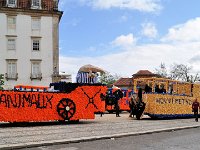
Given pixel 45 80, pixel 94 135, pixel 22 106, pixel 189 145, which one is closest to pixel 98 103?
pixel 22 106

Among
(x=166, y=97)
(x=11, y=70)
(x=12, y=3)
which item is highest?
(x=12, y=3)

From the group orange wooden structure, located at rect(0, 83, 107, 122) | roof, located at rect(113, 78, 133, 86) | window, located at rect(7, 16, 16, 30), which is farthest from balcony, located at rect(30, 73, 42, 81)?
roof, located at rect(113, 78, 133, 86)

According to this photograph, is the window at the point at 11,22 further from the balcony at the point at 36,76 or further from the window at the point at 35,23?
the balcony at the point at 36,76

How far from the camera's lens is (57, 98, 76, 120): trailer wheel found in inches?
745

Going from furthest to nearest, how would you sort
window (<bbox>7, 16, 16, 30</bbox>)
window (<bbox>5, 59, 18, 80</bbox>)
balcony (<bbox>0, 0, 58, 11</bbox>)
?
balcony (<bbox>0, 0, 58, 11</bbox>)
window (<bbox>7, 16, 16, 30</bbox>)
window (<bbox>5, 59, 18, 80</bbox>)

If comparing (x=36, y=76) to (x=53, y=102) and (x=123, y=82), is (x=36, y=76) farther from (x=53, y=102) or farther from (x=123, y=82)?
(x=123, y=82)

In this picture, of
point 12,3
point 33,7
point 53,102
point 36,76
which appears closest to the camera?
point 53,102

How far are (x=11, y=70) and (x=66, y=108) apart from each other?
37131 mm

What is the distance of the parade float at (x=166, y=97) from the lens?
2461cm

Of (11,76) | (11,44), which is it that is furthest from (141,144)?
(11,44)

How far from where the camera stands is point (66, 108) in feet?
62.6

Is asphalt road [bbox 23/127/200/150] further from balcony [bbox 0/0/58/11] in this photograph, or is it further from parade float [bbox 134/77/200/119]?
balcony [bbox 0/0/58/11]

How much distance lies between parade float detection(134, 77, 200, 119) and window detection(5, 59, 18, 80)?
30.7 meters

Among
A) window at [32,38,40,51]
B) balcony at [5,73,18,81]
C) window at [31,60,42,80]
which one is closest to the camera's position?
balcony at [5,73,18,81]
